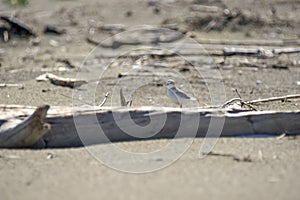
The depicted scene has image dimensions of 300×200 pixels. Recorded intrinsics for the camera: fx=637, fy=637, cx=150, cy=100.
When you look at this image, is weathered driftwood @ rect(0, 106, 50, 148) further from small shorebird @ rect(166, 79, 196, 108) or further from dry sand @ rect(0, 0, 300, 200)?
small shorebird @ rect(166, 79, 196, 108)

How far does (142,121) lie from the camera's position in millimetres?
4539

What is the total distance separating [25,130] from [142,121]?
820mm

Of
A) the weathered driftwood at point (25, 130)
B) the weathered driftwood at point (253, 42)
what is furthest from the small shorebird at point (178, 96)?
the weathered driftwood at point (253, 42)

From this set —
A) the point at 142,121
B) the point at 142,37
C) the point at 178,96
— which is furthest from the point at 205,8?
the point at 142,121

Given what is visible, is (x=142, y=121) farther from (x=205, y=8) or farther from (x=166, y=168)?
(x=205, y=8)

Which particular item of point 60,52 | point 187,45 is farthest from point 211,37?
point 60,52

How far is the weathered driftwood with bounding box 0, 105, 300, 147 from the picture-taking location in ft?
14.8

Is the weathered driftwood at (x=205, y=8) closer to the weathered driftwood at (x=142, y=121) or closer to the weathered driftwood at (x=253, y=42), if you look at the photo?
the weathered driftwood at (x=253, y=42)

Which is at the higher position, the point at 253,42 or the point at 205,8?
the point at 205,8

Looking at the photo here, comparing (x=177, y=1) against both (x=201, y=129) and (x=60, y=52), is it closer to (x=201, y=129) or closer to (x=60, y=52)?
(x=60, y=52)

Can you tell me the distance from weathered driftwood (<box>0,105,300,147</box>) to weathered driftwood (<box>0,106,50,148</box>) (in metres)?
0.08

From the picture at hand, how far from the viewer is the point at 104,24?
1063cm

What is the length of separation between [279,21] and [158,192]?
7357 millimetres

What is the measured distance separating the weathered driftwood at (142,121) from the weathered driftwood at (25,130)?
0.28 feet
